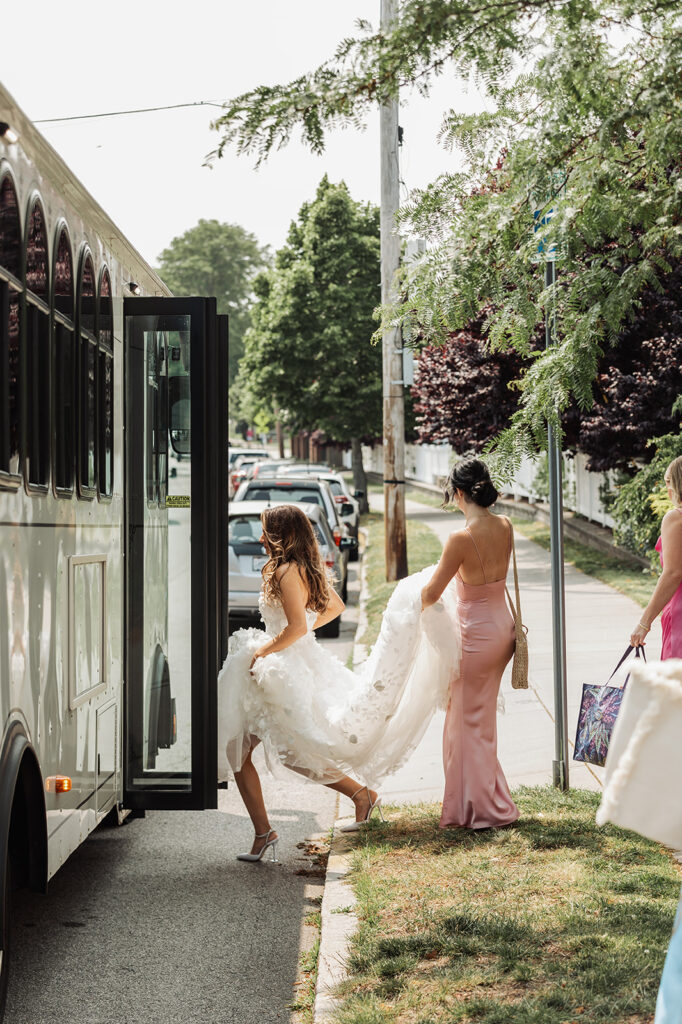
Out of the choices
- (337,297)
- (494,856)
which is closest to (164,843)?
(494,856)

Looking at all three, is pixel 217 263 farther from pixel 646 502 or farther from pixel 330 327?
pixel 646 502

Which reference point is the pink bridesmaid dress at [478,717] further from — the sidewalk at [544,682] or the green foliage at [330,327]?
the green foliage at [330,327]

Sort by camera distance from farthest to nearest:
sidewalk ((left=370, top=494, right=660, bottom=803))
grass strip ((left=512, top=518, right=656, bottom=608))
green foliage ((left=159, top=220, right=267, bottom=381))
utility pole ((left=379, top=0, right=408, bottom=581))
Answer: green foliage ((left=159, top=220, right=267, bottom=381)) < utility pole ((left=379, top=0, right=408, bottom=581)) < grass strip ((left=512, top=518, right=656, bottom=608)) < sidewalk ((left=370, top=494, right=660, bottom=803))

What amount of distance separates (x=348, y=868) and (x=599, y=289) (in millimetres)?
2926

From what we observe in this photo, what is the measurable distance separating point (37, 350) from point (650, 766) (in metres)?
2.86

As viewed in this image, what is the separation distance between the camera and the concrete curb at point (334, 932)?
4441mm

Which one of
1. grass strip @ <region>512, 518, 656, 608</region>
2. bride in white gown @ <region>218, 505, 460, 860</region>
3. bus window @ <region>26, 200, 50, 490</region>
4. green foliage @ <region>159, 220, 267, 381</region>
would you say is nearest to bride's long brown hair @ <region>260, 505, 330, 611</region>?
bride in white gown @ <region>218, 505, 460, 860</region>

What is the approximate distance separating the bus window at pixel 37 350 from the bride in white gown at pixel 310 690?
205 centimetres

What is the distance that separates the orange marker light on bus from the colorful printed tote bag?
2485 millimetres

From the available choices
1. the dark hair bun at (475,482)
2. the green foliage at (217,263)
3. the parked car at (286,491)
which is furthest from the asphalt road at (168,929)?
the green foliage at (217,263)

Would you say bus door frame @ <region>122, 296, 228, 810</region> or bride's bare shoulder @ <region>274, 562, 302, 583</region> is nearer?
bus door frame @ <region>122, 296, 228, 810</region>

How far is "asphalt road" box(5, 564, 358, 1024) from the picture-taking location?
4816 mm

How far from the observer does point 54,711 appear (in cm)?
482

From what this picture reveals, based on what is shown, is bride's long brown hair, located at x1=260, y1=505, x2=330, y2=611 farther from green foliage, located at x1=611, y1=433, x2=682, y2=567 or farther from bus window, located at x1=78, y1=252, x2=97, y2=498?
green foliage, located at x1=611, y1=433, x2=682, y2=567
